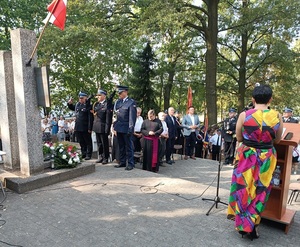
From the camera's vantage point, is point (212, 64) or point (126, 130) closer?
point (126, 130)

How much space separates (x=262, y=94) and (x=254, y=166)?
90 centimetres

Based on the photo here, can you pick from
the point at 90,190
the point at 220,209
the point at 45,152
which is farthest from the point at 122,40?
the point at 220,209

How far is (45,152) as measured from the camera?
5.93 meters

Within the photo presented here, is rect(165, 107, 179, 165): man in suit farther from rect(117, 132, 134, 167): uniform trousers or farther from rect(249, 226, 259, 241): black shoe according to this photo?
rect(249, 226, 259, 241): black shoe

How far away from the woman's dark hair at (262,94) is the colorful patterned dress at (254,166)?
0.14 metres

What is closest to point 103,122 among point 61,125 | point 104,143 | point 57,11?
point 104,143

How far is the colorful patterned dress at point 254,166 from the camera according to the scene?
10.7ft

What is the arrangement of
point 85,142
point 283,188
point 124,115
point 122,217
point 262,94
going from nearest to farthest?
point 262,94 → point 283,188 → point 122,217 → point 124,115 → point 85,142

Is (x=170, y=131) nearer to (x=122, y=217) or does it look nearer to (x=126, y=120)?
(x=126, y=120)

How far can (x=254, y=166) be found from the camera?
11.0 feet

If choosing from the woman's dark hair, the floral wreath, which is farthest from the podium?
the floral wreath

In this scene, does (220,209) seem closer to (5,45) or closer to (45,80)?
(45,80)

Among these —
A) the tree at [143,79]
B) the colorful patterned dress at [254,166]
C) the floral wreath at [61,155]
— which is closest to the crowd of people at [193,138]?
the colorful patterned dress at [254,166]

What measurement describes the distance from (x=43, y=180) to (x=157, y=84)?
16.1 m
